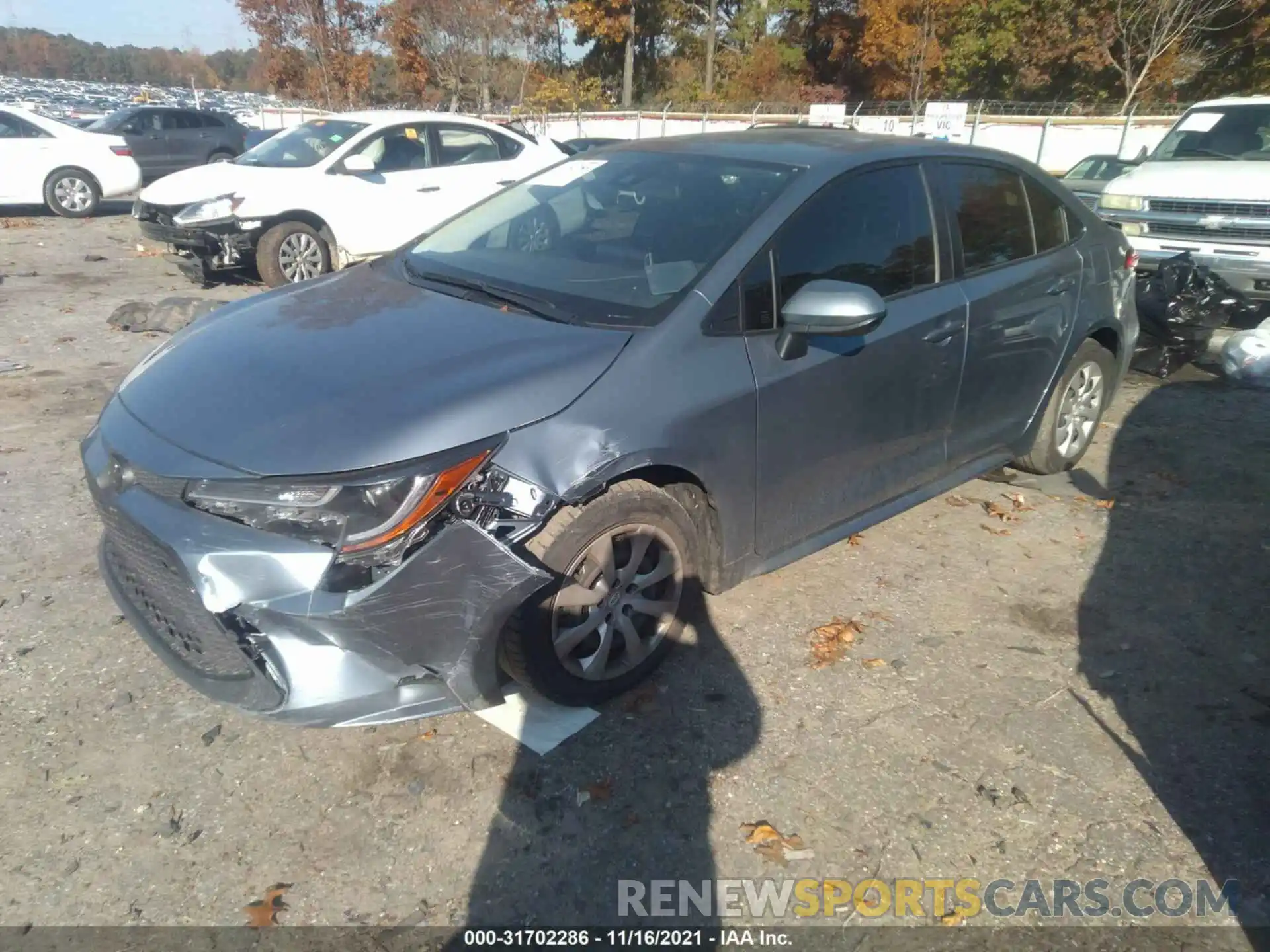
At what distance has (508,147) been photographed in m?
9.99

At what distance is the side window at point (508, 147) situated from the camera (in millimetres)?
9938

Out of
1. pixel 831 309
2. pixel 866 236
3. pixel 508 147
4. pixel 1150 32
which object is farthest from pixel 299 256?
pixel 1150 32

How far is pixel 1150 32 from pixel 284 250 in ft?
119

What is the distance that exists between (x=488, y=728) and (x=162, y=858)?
97 centimetres

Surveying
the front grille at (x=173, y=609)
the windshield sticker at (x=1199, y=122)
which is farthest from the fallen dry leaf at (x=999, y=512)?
the windshield sticker at (x=1199, y=122)

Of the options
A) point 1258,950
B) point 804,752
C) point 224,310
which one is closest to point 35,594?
point 224,310

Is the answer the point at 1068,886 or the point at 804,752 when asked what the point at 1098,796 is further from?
the point at 804,752

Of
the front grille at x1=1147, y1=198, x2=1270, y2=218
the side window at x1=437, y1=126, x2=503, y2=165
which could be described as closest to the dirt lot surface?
the front grille at x1=1147, y1=198, x2=1270, y2=218

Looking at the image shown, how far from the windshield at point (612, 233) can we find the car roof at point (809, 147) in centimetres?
9

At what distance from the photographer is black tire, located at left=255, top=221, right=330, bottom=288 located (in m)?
8.60

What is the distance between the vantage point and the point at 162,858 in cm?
246

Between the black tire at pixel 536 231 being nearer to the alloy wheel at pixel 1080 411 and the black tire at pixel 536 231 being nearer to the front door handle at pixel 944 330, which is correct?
the front door handle at pixel 944 330

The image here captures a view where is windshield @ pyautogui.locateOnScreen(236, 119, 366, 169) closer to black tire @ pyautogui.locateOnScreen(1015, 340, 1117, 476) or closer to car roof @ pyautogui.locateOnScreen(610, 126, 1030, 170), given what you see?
car roof @ pyautogui.locateOnScreen(610, 126, 1030, 170)

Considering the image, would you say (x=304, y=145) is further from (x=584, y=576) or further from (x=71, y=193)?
(x=584, y=576)
